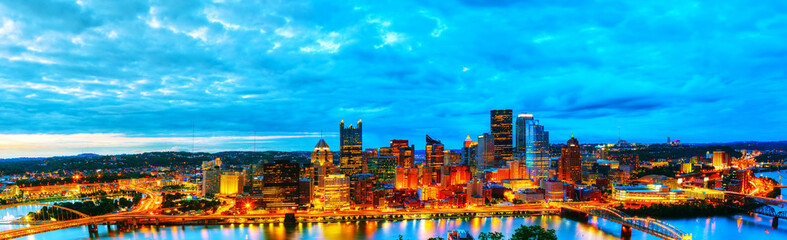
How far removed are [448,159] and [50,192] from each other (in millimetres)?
57503

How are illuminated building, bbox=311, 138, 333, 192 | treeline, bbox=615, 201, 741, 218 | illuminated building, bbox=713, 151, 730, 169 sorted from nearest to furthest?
treeline, bbox=615, 201, 741, 218
illuminated building, bbox=311, 138, 333, 192
illuminated building, bbox=713, 151, 730, 169

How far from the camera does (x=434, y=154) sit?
8312cm

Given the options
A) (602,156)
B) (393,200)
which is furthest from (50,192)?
(602,156)

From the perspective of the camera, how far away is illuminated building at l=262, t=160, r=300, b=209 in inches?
1692

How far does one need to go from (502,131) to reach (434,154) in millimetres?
13694

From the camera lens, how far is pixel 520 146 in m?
94.7

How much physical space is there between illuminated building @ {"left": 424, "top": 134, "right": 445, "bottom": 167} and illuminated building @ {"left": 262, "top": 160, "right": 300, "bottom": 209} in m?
39.1

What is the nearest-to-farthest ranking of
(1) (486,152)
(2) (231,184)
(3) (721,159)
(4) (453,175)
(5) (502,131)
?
(2) (231,184) < (4) (453,175) < (3) (721,159) < (1) (486,152) < (5) (502,131)

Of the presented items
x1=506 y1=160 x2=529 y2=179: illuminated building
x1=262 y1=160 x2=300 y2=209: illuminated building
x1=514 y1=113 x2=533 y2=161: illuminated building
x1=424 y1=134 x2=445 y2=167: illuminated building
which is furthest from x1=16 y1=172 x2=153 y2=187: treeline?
x1=514 y1=113 x2=533 y2=161: illuminated building

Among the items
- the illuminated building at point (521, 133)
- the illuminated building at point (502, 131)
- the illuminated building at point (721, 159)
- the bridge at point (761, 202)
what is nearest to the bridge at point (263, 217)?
the bridge at point (761, 202)

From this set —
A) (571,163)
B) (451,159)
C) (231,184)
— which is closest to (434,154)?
(451,159)

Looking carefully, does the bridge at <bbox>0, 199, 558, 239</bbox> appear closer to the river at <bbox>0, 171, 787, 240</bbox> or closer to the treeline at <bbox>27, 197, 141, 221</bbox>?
the river at <bbox>0, 171, 787, 240</bbox>

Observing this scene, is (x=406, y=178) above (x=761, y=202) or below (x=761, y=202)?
above

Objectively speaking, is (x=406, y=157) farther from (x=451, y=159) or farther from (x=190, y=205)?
(x=190, y=205)
